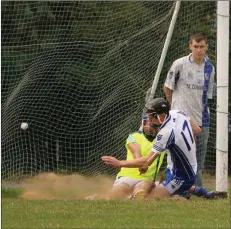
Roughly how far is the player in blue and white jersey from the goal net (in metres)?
2.38

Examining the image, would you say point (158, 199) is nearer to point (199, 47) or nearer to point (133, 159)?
point (133, 159)

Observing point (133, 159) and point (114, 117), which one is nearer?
point (133, 159)

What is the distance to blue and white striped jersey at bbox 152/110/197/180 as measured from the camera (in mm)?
9953

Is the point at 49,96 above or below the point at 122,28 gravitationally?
below

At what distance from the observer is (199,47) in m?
11.0

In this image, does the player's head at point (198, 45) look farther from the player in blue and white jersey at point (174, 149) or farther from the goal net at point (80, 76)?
the goal net at point (80, 76)

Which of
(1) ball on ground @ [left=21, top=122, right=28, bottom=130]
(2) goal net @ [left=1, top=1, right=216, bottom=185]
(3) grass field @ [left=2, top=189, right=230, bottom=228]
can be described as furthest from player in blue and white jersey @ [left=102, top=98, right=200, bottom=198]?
(1) ball on ground @ [left=21, top=122, right=28, bottom=130]

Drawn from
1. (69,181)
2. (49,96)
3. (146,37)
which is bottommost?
(69,181)

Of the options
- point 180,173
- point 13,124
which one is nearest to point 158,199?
point 180,173

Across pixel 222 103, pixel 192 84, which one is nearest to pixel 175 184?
pixel 222 103

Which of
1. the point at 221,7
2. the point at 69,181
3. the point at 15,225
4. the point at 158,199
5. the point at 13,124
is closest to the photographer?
the point at 15,225

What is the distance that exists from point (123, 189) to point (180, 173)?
0.73 metres

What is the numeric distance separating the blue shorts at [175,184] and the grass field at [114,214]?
0.37 meters

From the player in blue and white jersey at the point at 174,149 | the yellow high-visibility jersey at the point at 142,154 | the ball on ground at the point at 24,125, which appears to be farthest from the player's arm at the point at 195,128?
the ball on ground at the point at 24,125
